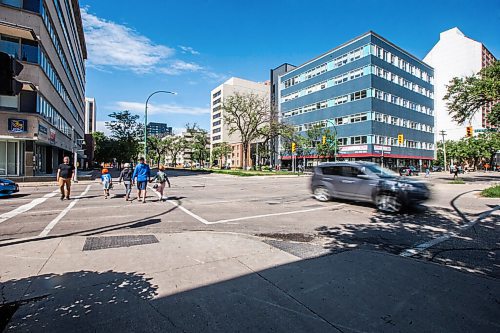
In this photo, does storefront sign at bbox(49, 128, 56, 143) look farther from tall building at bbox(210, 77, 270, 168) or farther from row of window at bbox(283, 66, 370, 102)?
tall building at bbox(210, 77, 270, 168)

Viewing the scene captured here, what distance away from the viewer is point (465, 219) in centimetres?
863

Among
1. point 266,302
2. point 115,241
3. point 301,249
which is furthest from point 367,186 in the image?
point 115,241

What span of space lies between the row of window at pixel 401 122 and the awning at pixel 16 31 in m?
48.4

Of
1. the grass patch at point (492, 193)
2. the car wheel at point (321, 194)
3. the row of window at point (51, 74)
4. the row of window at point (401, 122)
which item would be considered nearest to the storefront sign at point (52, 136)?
the row of window at point (51, 74)

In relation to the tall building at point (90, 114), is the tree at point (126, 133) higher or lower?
lower

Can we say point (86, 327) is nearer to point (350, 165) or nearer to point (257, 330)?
point (257, 330)

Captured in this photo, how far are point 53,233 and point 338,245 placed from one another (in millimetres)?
6343

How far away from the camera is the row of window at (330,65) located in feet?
172

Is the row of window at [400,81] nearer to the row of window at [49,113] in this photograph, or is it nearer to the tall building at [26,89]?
the tall building at [26,89]

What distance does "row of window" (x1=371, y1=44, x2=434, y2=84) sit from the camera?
52.4 m

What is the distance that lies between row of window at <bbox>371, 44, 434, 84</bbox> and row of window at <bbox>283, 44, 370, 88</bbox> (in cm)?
200

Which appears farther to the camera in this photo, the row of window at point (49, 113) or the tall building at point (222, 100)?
the tall building at point (222, 100)

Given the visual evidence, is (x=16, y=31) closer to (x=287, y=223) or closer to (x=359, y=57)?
(x=287, y=223)

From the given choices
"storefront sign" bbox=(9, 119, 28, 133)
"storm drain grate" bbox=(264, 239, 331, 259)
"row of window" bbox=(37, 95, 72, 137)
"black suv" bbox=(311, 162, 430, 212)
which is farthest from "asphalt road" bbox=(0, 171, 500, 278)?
"row of window" bbox=(37, 95, 72, 137)
